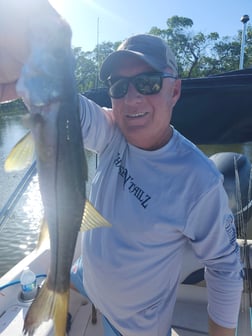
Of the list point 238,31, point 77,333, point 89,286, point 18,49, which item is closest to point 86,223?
point 18,49

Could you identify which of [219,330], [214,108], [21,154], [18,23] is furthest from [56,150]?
[214,108]

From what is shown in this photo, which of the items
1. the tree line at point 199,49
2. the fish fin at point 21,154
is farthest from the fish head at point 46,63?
the tree line at point 199,49

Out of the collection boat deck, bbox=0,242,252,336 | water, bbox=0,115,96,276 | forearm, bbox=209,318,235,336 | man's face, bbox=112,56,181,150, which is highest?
man's face, bbox=112,56,181,150

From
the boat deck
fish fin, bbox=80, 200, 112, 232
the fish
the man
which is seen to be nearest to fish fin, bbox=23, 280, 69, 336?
the fish

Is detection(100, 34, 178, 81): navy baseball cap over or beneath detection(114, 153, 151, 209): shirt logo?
over

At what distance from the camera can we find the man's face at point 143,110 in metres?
2.00

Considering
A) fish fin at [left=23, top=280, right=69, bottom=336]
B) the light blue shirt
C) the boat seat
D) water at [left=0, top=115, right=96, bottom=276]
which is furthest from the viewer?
water at [left=0, top=115, right=96, bottom=276]

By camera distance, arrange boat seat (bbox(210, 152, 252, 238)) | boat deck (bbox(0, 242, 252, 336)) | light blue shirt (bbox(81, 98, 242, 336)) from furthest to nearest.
Answer: boat seat (bbox(210, 152, 252, 238)) → boat deck (bbox(0, 242, 252, 336)) → light blue shirt (bbox(81, 98, 242, 336))

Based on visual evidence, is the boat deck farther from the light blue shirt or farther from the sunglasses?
the sunglasses

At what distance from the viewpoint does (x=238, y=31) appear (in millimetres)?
46531

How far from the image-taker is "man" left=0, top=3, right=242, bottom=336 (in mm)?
1935

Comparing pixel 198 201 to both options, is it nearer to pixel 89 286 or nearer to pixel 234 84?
pixel 89 286

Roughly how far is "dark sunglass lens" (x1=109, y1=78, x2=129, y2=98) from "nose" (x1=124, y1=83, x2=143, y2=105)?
0.09 feet

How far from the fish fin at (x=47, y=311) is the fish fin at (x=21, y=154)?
1.74 feet
